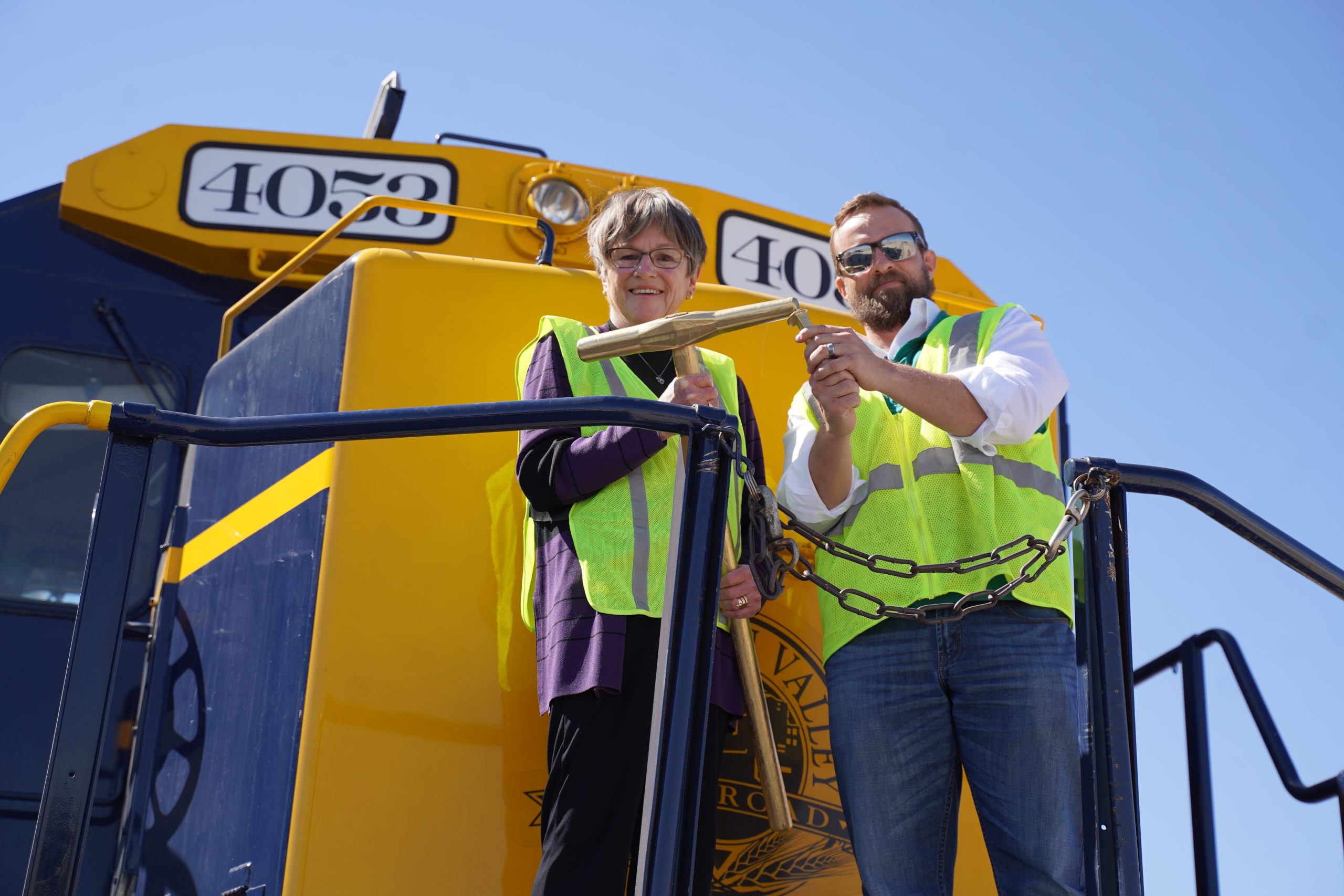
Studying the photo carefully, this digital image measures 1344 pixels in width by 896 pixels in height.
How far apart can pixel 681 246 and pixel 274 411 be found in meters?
1.15

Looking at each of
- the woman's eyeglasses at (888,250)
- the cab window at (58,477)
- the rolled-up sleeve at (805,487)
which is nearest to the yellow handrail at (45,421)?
the rolled-up sleeve at (805,487)

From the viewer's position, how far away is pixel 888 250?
108 inches

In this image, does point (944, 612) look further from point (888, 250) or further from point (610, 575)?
point (888, 250)

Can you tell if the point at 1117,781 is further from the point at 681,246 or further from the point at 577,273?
the point at 577,273

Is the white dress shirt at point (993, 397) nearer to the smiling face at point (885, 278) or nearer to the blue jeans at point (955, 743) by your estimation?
the smiling face at point (885, 278)

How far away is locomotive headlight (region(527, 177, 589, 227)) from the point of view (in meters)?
4.25

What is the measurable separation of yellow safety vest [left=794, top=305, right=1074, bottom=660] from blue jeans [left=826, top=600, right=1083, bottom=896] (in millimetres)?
67

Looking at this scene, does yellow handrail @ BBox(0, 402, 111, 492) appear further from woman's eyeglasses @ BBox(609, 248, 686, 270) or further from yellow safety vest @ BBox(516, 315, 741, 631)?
woman's eyeglasses @ BBox(609, 248, 686, 270)

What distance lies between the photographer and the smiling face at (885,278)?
2.76m

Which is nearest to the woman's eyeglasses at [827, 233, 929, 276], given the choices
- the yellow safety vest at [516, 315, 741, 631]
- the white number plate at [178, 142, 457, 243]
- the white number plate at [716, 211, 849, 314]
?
the yellow safety vest at [516, 315, 741, 631]

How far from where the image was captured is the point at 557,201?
14.1ft

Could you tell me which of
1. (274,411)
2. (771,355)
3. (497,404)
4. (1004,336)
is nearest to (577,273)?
(771,355)

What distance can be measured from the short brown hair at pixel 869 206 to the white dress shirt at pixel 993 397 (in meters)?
0.17

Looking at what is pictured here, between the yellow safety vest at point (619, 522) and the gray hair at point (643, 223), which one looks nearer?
the yellow safety vest at point (619, 522)
